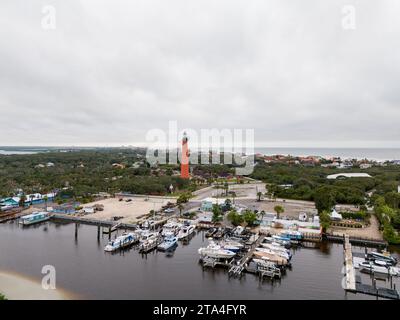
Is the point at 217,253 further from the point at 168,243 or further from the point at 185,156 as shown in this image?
the point at 185,156

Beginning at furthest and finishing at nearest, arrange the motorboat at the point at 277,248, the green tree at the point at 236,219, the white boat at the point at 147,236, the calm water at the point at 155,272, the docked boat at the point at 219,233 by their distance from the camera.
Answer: the green tree at the point at 236,219 < the docked boat at the point at 219,233 < the white boat at the point at 147,236 < the motorboat at the point at 277,248 < the calm water at the point at 155,272

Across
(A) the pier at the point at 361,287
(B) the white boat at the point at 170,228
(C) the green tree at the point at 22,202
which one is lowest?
(A) the pier at the point at 361,287

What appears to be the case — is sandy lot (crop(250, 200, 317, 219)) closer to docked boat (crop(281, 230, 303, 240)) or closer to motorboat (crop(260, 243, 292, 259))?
docked boat (crop(281, 230, 303, 240))

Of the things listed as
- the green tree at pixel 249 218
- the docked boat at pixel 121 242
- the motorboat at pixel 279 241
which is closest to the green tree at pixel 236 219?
the green tree at pixel 249 218

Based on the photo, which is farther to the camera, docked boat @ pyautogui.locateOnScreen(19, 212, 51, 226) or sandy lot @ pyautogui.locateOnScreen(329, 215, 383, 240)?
docked boat @ pyautogui.locateOnScreen(19, 212, 51, 226)

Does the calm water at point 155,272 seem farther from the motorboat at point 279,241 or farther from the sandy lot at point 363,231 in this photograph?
the sandy lot at point 363,231

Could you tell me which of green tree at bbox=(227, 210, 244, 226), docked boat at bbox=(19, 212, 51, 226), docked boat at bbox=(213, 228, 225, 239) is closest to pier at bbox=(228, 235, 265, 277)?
docked boat at bbox=(213, 228, 225, 239)

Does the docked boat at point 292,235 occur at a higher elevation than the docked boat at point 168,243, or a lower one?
higher
